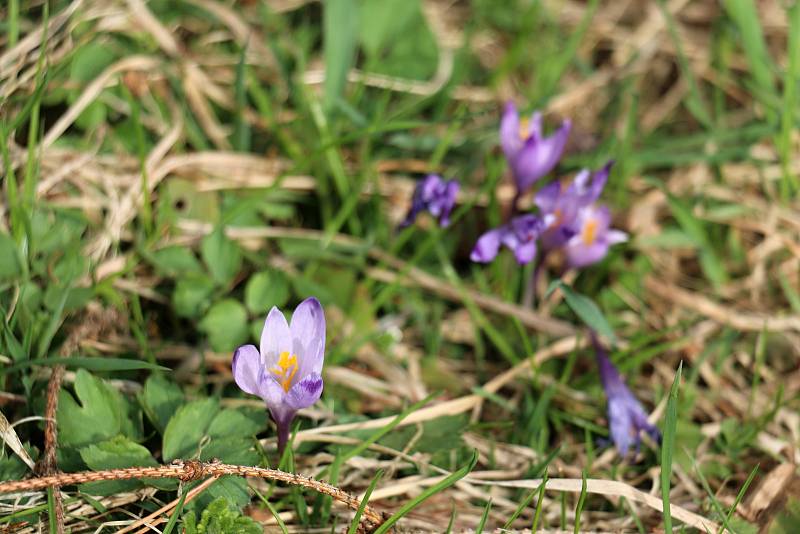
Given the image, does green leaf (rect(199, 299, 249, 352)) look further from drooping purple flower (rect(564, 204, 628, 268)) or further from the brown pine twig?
drooping purple flower (rect(564, 204, 628, 268))

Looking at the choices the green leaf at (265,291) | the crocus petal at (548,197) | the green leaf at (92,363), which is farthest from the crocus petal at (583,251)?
the green leaf at (92,363)

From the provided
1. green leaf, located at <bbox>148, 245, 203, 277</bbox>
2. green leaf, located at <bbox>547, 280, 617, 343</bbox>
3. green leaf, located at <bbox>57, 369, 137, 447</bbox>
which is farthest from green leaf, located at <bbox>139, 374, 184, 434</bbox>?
green leaf, located at <bbox>547, 280, 617, 343</bbox>

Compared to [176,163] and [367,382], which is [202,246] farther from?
[367,382]

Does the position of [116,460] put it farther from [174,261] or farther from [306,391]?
[174,261]

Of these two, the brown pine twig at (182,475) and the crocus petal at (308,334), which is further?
the crocus petal at (308,334)

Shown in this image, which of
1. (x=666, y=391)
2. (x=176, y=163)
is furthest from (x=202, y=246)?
(x=666, y=391)

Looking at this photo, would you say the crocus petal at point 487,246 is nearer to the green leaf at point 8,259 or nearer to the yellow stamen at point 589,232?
the yellow stamen at point 589,232
